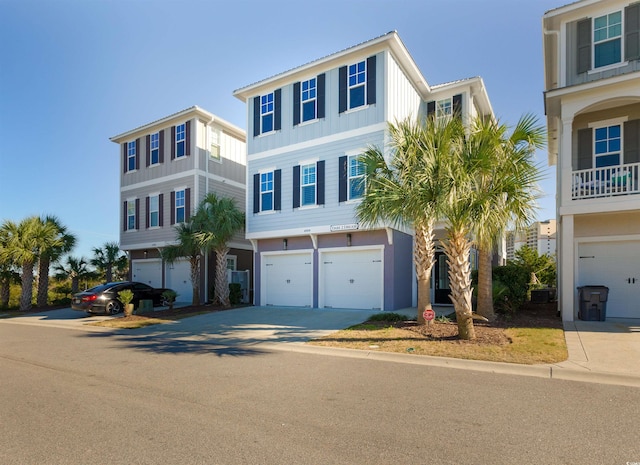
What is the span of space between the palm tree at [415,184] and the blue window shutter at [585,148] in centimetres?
682

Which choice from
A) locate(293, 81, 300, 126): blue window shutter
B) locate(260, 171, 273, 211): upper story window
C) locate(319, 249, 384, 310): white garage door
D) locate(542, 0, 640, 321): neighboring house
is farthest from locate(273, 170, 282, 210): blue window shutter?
locate(542, 0, 640, 321): neighboring house

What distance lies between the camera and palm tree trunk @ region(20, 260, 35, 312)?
848 inches

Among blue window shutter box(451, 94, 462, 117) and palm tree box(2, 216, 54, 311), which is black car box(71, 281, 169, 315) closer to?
palm tree box(2, 216, 54, 311)

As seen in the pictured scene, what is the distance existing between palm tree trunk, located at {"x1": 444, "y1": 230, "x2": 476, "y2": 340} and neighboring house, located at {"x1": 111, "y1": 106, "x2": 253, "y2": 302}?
46.5ft

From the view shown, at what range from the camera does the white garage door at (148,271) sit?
23.2 metres

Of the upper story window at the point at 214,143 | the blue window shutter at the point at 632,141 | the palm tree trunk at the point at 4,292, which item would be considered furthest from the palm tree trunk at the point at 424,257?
the palm tree trunk at the point at 4,292

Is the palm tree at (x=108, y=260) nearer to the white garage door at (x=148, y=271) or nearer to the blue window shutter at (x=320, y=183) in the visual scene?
the white garage door at (x=148, y=271)

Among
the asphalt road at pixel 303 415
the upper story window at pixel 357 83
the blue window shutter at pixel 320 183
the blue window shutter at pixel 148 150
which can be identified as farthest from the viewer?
the blue window shutter at pixel 148 150

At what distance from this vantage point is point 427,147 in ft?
31.7

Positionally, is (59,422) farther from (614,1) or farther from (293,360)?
(614,1)

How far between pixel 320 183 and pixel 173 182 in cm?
985

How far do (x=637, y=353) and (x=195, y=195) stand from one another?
1861cm

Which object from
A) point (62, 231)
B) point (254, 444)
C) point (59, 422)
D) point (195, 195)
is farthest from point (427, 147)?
point (62, 231)

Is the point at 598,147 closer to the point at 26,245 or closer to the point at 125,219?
the point at 125,219
